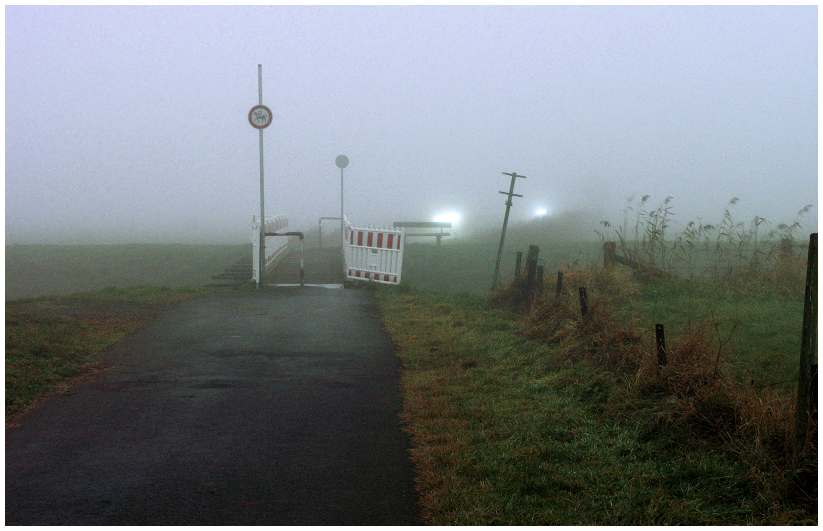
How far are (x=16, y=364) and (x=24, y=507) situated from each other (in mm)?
3941

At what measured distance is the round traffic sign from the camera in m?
16.5

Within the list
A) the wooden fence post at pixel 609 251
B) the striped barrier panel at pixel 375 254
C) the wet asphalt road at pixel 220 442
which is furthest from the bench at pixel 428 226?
the wet asphalt road at pixel 220 442

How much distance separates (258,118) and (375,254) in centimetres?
427

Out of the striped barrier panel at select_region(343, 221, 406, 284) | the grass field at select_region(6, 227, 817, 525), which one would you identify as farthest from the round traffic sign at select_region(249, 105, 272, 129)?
the grass field at select_region(6, 227, 817, 525)

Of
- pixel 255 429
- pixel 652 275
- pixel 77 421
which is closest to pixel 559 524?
pixel 255 429

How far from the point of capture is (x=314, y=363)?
834cm

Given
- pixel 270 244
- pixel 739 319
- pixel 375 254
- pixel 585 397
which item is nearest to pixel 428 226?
pixel 270 244

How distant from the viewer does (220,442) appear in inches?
207

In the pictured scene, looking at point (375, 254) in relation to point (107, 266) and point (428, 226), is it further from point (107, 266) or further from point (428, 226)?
point (107, 266)

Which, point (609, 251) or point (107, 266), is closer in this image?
point (609, 251)

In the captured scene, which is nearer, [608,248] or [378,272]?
[608,248]

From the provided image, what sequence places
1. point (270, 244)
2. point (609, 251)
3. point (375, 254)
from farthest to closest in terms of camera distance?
point (270, 244)
point (375, 254)
point (609, 251)

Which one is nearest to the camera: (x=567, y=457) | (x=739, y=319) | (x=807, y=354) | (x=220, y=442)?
(x=807, y=354)

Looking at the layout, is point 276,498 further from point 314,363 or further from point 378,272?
point 378,272
